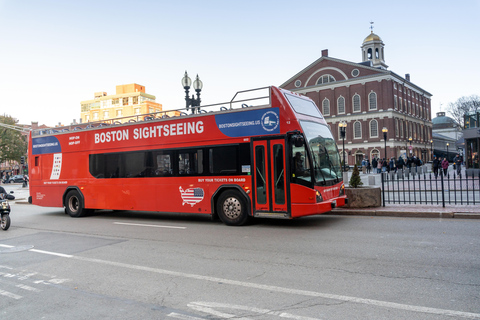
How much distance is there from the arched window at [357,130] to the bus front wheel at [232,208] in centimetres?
5954

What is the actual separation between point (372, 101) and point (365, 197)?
185ft

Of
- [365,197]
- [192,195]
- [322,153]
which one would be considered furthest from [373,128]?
[192,195]

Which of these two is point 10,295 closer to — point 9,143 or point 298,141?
point 298,141

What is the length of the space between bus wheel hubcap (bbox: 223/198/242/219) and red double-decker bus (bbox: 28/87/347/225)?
3cm

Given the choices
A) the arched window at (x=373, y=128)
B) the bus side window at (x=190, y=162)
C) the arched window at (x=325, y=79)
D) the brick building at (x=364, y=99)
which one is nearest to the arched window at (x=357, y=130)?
the brick building at (x=364, y=99)

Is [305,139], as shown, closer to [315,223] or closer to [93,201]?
[315,223]

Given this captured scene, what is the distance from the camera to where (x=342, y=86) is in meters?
66.5

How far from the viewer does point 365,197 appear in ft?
41.5

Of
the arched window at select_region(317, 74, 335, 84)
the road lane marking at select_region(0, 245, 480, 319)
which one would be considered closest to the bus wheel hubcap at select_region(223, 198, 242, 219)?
the road lane marking at select_region(0, 245, 480, 319)

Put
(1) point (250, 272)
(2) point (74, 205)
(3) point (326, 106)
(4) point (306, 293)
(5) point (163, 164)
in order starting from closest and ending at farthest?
(4) point (306, 293), (1) point (250, 272), (5) point (163, 164), (2) point (74, 205), (3) point (326, 106)

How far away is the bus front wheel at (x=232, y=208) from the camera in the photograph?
34.5 ft

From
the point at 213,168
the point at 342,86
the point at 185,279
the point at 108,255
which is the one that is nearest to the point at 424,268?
the point at 185,279

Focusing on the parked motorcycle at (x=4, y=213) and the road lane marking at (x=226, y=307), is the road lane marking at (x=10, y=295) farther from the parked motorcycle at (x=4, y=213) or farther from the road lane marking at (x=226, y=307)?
the parked motorcycle at (x=4, y=213)

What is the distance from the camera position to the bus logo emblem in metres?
10.0
